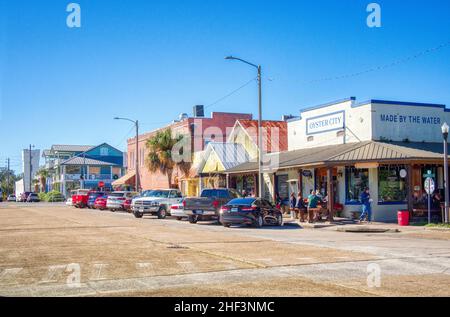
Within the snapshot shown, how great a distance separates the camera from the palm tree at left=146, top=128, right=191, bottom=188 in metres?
48.2

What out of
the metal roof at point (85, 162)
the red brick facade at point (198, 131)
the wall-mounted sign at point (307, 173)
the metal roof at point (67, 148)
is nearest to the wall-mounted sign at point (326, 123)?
the wall-mounted sign at point (307, 173)

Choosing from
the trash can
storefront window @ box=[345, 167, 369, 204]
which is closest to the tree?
storefront window @ box=[345, 167, 369, 204]

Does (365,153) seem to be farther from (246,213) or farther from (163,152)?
(163,152)

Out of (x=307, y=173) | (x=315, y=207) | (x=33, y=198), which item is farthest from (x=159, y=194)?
(x=33, y=198)

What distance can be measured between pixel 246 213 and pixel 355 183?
282 inches

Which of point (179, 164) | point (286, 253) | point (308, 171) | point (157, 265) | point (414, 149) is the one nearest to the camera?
point (157, 265)

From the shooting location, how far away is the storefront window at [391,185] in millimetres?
27734

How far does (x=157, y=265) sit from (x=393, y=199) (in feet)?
62.7

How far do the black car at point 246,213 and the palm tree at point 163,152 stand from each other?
23166 millimetres

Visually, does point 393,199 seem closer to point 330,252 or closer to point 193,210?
point 193,210

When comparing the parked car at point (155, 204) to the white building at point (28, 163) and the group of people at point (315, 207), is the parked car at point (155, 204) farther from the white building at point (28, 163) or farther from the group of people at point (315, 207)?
the white building at point (28, 163)

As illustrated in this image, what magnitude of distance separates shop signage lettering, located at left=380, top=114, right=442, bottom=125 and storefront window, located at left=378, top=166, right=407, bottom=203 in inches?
122

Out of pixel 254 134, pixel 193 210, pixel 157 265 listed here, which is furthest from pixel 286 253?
pixel 254 134

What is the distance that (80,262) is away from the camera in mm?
12203
